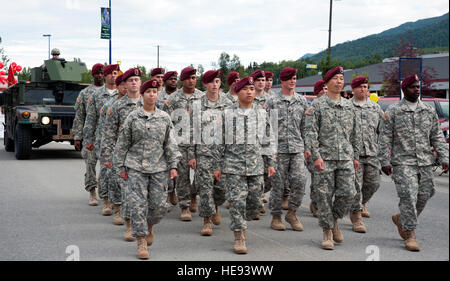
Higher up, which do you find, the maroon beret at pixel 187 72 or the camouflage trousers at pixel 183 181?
the maroon beret at pixel 187 72

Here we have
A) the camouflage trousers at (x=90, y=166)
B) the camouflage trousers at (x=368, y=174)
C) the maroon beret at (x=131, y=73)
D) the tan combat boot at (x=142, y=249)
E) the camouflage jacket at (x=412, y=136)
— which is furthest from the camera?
the camouflage trousers at (x=90, y=166)

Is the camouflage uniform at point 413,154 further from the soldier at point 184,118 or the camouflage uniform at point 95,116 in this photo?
the camouflage uniform at point 95,116

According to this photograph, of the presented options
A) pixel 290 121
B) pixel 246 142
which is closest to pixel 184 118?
pixel 290 121

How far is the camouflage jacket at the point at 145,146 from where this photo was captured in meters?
5.49

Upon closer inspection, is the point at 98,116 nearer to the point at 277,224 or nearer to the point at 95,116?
the point at 95,116

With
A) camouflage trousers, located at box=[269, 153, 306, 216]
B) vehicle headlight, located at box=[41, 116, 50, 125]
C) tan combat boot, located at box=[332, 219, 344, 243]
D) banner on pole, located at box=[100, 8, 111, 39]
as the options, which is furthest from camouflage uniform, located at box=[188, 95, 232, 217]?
banner on pole, located at box=[100, 8, 111, 39]

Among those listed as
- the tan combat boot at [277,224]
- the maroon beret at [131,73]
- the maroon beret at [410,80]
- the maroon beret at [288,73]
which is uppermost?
the maroon beret at [288,73]

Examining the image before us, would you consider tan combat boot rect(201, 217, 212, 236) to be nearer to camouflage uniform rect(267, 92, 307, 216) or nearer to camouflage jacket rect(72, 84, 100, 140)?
camouflage uniform rect(267, 92, 307, 216)

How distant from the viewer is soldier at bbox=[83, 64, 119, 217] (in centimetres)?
766

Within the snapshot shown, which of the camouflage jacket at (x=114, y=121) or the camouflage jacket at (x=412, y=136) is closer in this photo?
the camouflage jacket at (x=412, y=136)

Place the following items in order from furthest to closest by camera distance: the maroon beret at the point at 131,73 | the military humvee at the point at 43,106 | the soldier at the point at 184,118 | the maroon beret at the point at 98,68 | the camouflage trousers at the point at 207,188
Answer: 1. the military humvee at the point at 43,106
2. the maroon beret at the point at 98,68
3. the soldier at the point at 184,118
4. the camouflage trousers at the point at 207,188
5. the maroon beret at the point at 131,73

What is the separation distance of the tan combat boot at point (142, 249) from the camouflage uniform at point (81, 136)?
9.92ft

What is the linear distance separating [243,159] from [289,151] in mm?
1348

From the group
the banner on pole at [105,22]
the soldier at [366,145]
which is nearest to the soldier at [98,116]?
the soldier at [366,145]
